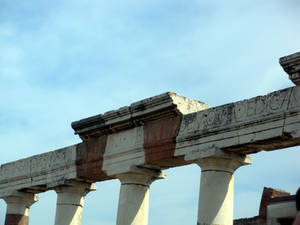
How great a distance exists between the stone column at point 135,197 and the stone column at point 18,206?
16.0 ft

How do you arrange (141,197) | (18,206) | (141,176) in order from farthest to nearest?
1. (18,206)
2. (141,197)
3. (141,176)

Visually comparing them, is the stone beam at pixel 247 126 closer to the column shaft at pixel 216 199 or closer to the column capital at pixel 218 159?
the column capital at pixel 218 159

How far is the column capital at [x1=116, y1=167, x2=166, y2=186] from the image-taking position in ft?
48.9

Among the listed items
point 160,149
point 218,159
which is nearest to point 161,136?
point 160,149

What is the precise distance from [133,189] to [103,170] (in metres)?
1.17

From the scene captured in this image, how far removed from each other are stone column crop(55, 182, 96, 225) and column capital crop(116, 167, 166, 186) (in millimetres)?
2269

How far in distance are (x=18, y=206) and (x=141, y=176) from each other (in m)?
5.82

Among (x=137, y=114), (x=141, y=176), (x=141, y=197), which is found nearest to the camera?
(x=137, y=114)

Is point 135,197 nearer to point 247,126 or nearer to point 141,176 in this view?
point 141,176

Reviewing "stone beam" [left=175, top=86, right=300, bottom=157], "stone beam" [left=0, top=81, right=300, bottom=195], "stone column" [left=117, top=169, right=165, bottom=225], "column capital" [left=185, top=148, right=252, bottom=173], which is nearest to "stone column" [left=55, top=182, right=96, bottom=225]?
"stone beam" [left=0, top=81, right=300, bottom=195]

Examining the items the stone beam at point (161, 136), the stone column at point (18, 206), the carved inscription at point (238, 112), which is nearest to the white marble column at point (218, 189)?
the stone beam at point (161, 136)

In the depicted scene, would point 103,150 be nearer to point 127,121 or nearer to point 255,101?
point 127,121

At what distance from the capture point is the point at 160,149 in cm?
1419

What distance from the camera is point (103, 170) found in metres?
15.8
